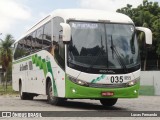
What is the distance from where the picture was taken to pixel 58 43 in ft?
54.7

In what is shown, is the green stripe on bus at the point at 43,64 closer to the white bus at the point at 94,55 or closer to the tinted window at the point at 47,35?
the white bus at the point at 94,55

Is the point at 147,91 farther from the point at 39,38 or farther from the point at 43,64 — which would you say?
the point at 43,64

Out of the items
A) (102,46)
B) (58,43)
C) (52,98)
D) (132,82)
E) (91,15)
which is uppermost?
(91,15)

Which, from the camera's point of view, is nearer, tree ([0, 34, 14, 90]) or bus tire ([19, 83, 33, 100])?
bus tire ([19, 83, 33, 100])

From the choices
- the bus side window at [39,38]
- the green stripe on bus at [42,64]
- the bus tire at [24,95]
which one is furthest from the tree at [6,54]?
the bus side window at [39,38]

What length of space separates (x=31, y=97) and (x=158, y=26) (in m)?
36.5

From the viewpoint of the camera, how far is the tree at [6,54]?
5190cm

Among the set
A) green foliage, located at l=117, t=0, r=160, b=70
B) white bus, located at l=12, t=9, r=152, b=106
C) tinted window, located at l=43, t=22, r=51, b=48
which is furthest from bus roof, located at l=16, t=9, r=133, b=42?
green foliage, located at l=117, t=0, r=160, b=70

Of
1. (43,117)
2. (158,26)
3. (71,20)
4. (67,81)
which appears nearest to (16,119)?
(43,117)

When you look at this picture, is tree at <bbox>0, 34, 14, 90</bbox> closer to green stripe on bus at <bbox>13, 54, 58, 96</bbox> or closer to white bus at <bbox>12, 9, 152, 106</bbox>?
green stripe on bus at <bbox>13, 54, 58, 96</bbox>

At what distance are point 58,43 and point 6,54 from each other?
3866cm

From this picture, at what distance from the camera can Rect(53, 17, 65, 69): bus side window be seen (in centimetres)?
1616

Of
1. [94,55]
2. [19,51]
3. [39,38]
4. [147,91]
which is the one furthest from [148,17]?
[94,55]

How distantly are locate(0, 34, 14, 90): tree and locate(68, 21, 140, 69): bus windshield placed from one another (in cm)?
3642
